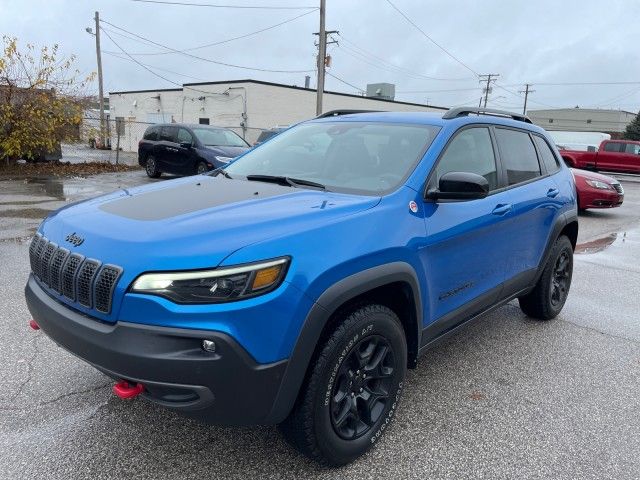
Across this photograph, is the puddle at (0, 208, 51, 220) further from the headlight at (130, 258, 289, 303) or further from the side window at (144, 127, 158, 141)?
the headlight at (130, 258, 289, 303)

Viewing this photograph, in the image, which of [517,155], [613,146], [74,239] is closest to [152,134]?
[517,155]

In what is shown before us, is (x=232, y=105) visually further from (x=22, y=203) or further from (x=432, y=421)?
(x=432, y=421)

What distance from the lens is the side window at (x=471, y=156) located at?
3.12 m

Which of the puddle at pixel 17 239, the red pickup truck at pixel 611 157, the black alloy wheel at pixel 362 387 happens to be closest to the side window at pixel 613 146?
the red pickup truck at pixel 611 157

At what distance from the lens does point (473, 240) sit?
3.14 metres

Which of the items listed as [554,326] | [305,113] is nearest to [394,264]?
[554,326]

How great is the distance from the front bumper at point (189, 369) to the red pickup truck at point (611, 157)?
83.4 ft

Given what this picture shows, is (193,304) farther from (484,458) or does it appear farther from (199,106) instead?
(199,106)

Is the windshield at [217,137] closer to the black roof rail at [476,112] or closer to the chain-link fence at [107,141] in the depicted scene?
the chain-link fence at [107,141]

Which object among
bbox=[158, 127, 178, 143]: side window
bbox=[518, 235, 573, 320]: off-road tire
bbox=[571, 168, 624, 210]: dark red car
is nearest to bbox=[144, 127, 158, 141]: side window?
bbox=[158, 127, 178, 143]: side window

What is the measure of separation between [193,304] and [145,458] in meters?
1.10

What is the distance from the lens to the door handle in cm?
339

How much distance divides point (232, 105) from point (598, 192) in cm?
2366

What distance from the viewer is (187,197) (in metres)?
2.73
